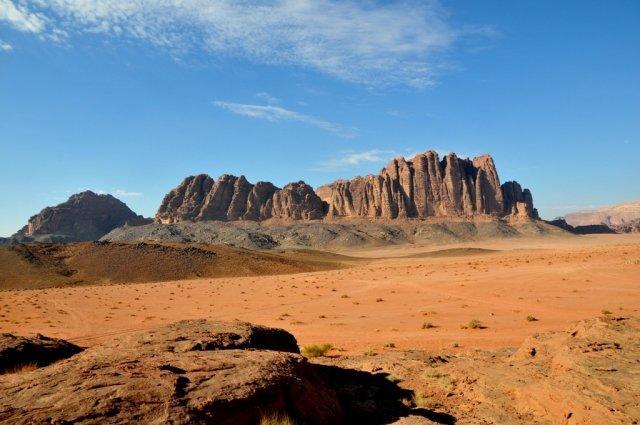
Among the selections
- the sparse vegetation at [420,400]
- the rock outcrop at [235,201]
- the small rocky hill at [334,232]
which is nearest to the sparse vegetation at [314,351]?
the sparse vegetation at [420,400]

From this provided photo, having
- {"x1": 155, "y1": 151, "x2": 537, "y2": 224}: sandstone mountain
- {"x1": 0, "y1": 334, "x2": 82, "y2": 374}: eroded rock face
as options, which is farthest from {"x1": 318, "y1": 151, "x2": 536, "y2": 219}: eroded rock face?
Answer: {"x1": 0, "y1": 334, "x2": 82, "y2": 374}: eroded rock face

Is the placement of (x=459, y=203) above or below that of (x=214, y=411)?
above

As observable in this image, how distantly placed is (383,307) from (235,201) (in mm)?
150531

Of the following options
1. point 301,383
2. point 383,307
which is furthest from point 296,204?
point 301,383

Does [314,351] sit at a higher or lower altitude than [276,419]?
lower

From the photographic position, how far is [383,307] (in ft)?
82.6

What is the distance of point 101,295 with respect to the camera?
3906cm

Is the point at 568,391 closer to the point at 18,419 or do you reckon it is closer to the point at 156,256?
the point at 18,419

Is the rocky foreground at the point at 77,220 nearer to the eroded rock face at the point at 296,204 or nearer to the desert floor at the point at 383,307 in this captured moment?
the eroded rock face at the point at 296,204

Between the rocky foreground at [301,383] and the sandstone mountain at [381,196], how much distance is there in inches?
6107

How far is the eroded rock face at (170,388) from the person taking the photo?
4988 mm

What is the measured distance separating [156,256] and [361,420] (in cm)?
6591

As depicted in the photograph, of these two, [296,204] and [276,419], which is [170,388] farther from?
[296,204]

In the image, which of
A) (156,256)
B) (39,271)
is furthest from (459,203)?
(39,271)
